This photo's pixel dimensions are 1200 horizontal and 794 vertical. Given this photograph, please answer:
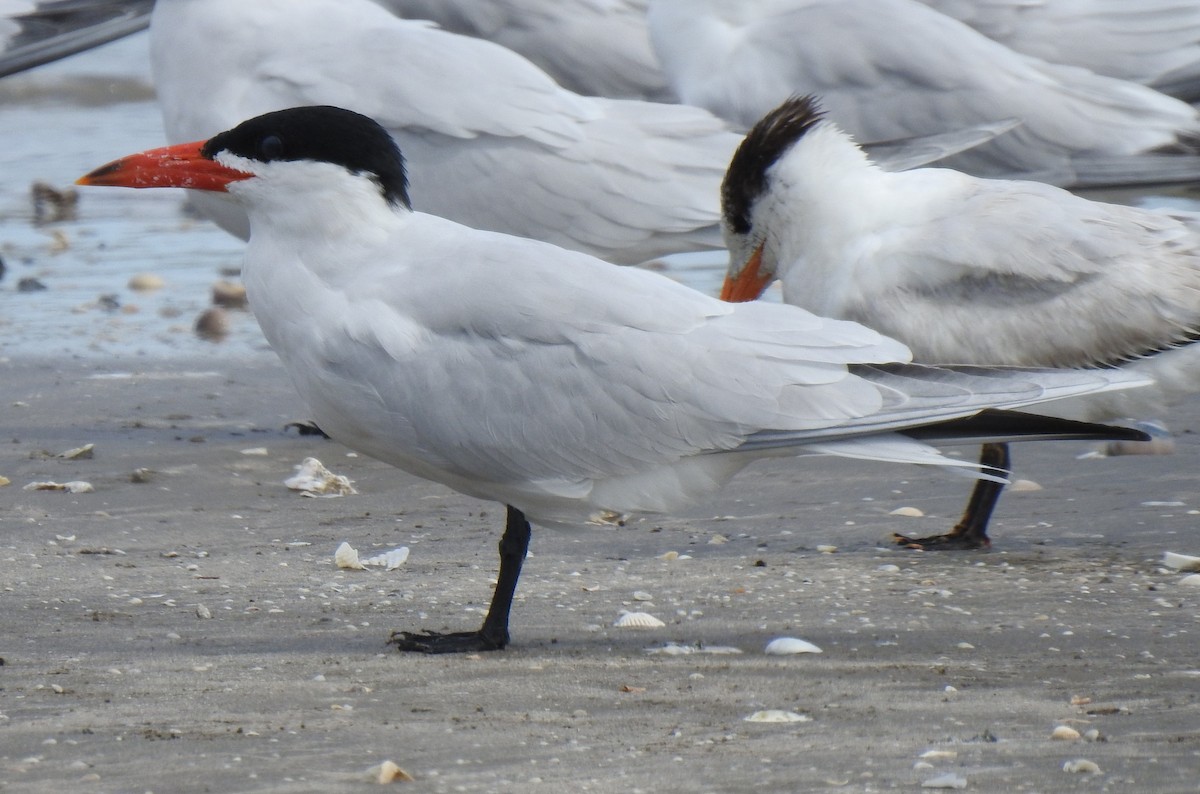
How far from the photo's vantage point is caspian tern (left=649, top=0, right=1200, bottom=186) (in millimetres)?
6012

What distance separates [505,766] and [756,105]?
Result: 394 centimetres

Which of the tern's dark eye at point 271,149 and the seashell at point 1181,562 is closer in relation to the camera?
the tern's dark eye at point 271,149

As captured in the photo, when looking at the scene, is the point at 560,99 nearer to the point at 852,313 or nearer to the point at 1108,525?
the point at 852,313

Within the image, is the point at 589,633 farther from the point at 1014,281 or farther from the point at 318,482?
the point at 318,482

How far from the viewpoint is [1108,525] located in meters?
4.19

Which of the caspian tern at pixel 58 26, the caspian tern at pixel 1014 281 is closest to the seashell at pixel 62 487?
the caspian tern at pixel 1014 281

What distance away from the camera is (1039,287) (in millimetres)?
4020

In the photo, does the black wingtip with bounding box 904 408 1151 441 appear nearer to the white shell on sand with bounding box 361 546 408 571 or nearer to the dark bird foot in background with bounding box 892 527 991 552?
the dark bird foot in background with bounding box 892 527 991 552

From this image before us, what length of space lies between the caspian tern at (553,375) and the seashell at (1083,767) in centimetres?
85

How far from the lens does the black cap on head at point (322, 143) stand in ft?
11.6

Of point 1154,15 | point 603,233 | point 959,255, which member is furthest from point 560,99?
point 1154,15

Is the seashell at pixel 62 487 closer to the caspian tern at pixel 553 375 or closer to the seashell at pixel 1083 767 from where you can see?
the caspian tern at pixel 553 375

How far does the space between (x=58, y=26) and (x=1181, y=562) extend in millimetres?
5297

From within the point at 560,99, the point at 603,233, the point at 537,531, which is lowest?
the point at 537,531
